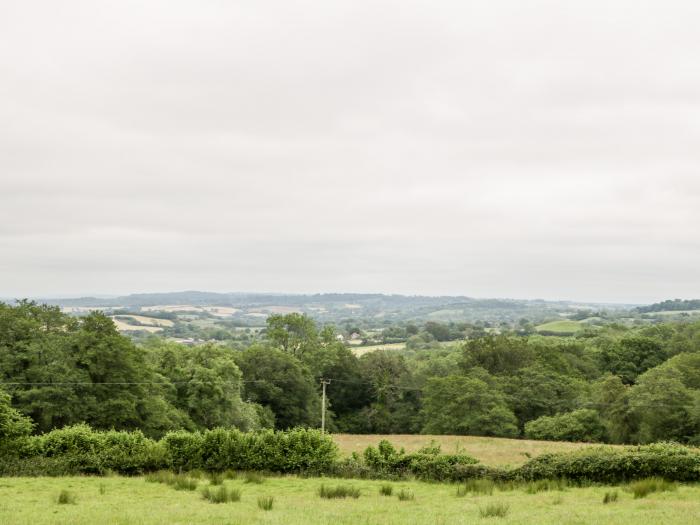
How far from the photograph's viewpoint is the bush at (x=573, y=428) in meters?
59.7

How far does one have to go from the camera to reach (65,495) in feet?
60.5

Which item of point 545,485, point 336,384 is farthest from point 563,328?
point 545,485

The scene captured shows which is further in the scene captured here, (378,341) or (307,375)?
(378,341)

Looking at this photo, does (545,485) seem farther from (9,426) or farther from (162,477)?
(9,426)

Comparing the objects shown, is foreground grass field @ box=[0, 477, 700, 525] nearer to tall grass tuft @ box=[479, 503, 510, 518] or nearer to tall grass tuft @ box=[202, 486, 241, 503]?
tall grass tuft @ box=[479, 503, 510, 518]

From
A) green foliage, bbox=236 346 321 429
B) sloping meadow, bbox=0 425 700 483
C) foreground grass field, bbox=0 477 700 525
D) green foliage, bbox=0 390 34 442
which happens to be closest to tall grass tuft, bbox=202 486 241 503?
foreground grass field, bbox=0 477 700 525

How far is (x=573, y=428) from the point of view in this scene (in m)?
59.7

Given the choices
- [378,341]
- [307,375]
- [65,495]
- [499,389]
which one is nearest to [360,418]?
[307,375]

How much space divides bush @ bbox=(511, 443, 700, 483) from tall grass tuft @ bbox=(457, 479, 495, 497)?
1440mm

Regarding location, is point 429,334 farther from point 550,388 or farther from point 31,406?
point 31,406

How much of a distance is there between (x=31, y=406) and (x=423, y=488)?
2797 centimetres

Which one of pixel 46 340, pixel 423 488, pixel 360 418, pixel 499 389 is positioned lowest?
pixel 360 418

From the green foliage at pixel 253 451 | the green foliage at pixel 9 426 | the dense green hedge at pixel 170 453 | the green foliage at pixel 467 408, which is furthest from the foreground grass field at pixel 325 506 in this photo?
the green foliage at pixel 467 408

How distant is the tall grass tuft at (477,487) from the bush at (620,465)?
1.44 meters
